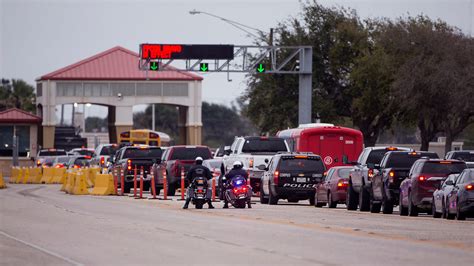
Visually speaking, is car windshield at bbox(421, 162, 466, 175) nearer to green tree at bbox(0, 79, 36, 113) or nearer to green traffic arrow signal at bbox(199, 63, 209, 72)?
green traffic arrow signal at bbox(199, 63, 209, 72)

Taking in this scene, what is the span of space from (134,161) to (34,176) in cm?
2356

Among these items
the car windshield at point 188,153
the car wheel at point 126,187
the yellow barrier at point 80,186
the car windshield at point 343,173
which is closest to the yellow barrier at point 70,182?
the yellow barrier at point 80,186

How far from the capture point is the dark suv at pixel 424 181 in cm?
3192

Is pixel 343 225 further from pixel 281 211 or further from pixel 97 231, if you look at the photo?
pixel 281 211

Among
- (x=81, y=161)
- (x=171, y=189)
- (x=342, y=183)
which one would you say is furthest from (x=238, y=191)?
(x=81, y=161)

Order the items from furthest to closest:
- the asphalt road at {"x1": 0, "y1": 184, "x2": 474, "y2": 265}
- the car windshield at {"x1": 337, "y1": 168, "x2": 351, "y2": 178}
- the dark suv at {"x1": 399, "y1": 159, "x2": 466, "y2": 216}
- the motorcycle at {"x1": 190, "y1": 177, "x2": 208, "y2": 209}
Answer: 1. the car windshield at {"x1": 337, "y1": 168, "x2": 351, "y2": 178}
2. the motorcycle at {"x1": 190, "y1": 177, "x2": 208, "y2": 209}
3. the dark suv at {"x1": 399, "y1": 159, "x2": 466, "y2": 216}
4. the asphalt road at {"x1": 0, "y1": 184, "x2": 474, "y2": 265}

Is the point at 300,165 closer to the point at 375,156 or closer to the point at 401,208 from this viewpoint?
the point at 375,156

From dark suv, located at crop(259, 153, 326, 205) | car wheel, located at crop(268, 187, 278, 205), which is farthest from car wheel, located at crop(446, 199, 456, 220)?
car wheel, located at crop(268, 187, 278, 205)

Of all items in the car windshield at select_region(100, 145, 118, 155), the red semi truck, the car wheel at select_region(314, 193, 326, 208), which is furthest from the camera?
the car windshield at select_region(100, 145, 118, 155)

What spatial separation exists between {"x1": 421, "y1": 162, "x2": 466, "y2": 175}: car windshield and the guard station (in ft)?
232

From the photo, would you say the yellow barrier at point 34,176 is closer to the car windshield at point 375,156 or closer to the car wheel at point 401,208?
the car windshield at point 375,156

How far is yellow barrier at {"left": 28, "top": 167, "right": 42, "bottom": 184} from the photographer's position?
7269 centimetres

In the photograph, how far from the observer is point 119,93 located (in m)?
104

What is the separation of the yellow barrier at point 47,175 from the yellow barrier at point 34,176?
0.45 metres
